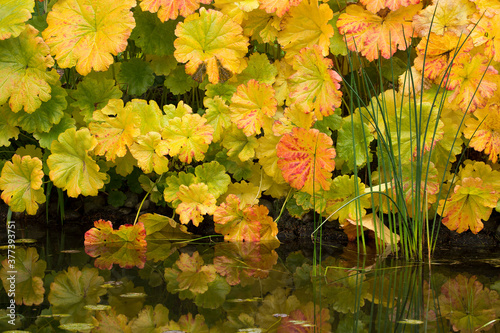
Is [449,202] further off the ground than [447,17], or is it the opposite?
[447,17]

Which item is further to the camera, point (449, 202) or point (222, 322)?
point (449, 202)

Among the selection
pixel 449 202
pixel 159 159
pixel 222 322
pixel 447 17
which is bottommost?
pixel 222 322

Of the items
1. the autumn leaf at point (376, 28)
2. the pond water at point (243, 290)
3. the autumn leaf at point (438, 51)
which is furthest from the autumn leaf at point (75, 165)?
the autumn leaf at point (438, 51)

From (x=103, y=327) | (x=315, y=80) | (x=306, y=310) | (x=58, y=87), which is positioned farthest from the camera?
(x=58, y=87)

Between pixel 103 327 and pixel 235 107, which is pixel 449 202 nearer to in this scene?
pixel 235 107

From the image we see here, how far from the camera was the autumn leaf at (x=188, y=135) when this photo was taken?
2.00 meters

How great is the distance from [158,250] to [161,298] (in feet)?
2.12

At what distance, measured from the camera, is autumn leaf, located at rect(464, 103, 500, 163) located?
6.33 feet

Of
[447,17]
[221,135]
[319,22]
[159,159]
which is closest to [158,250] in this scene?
[159,159]

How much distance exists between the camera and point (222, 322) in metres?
1.16

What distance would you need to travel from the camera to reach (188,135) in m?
2.03

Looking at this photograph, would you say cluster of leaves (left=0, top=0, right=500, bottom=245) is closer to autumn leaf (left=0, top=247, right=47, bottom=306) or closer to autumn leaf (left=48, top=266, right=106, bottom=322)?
autumn leaf (left=0, top=247, right=47, bottom=306)

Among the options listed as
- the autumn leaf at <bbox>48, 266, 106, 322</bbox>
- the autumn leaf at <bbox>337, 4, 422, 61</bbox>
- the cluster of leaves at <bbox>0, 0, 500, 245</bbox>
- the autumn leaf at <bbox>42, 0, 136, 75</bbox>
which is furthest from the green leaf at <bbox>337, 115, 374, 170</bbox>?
the autumn leaf at <bbox>48, 266, 106, 322</bbox>

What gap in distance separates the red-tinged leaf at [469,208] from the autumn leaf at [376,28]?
566 millimetres
